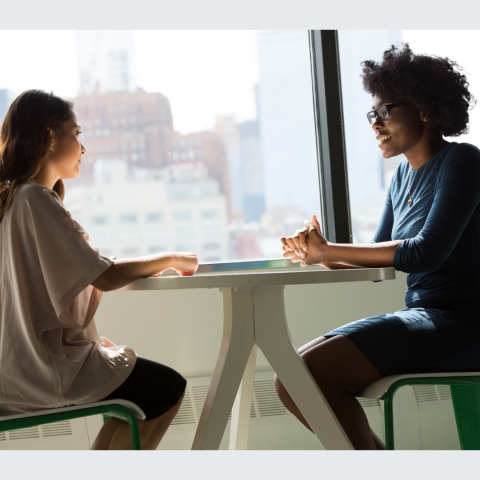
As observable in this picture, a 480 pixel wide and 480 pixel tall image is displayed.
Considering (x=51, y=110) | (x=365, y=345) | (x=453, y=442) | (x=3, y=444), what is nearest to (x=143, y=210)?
(x=51, y=110)

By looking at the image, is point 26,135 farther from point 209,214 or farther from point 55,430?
point 55,430

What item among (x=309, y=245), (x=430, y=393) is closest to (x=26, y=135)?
(x=309, y=245)

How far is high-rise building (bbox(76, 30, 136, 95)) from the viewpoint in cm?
234

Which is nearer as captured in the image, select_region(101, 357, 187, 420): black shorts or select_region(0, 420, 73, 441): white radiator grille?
select_region(101, 357, 187, 420): black shorts

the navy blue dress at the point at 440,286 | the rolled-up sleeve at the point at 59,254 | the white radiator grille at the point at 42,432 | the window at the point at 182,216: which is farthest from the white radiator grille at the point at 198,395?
the rolled-up sleeve at the point at 59,254

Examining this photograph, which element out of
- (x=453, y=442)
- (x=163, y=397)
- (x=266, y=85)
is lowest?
(x=453, y=442)

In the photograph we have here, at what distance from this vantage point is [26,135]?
132cm

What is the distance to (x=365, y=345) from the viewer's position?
1.31 meters

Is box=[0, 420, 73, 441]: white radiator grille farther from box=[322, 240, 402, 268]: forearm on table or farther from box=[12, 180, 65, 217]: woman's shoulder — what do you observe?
box=[322, 240, 402, 268]: forearm on table

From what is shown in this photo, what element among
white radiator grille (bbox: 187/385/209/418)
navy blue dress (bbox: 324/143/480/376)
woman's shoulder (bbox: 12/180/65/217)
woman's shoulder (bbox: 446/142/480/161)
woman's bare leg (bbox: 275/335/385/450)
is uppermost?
woman's shoulder (bbox: 446/142/480/161)

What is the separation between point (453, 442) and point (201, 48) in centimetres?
Answer: 218

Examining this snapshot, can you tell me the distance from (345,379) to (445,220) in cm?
51

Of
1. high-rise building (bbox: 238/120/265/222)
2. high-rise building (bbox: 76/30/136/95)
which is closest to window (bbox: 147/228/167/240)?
high-rise building (bbox: 238/120/265/222)
